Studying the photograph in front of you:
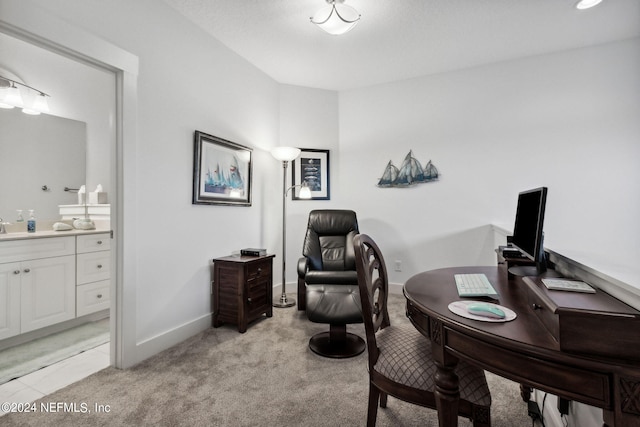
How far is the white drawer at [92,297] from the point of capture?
8.75ft

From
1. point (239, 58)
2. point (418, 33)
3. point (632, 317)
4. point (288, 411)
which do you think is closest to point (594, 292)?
point (632, 317)

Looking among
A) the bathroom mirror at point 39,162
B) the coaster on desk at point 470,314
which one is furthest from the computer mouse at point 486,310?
the bathroom mirror at point 39,162

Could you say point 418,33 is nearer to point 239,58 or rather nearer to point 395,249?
point 239,58

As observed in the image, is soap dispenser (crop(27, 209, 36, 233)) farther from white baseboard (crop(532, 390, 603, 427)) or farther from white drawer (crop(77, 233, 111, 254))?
white baseboard (crop(532, 390, 603, 427))

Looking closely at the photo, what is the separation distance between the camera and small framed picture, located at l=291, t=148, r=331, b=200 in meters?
3.81

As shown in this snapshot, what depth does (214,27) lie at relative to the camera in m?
2.58

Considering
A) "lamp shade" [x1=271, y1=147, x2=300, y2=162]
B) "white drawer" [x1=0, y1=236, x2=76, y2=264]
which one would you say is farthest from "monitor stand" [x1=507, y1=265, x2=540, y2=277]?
"white drawer" [x1=0, y1=236, x2=76, y2=264]

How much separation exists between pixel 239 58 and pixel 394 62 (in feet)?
5.54

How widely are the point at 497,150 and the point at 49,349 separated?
455cm

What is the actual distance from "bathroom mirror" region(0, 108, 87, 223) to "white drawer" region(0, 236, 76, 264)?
597 mm

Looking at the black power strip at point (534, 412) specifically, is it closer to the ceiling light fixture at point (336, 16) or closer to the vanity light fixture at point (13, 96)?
the ceiling light fixture at point (336, 16)

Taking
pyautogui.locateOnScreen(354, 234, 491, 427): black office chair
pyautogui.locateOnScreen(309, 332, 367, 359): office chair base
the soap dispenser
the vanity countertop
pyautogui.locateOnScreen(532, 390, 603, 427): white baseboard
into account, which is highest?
the soap dispenser

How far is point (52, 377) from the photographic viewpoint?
1848mm

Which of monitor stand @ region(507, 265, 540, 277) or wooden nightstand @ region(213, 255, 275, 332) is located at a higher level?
monitor stand @ region(507, 265, 540, 277)
